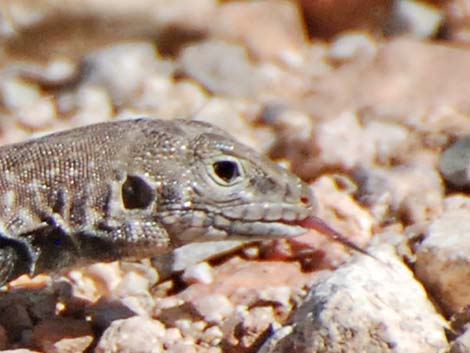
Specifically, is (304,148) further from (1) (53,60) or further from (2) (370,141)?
(1) (53,60)

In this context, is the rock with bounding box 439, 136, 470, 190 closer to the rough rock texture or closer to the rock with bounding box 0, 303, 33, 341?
the rough rock texture

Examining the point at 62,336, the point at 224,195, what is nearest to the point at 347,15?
the point at 224,195

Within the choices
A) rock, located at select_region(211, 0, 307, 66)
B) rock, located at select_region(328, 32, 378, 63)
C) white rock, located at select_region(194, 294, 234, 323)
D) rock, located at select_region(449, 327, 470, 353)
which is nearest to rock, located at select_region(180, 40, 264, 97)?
rock, located at select_region(211, 0, 307, 66)

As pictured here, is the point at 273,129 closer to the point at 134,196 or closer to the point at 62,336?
the point at 134,196

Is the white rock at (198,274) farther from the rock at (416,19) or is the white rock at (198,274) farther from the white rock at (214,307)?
the rock at (416,19)

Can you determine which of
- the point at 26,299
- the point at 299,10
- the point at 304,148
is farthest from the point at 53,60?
the point at 26,299

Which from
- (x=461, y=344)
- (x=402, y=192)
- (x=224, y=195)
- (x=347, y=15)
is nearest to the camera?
(x=461, y=344)
